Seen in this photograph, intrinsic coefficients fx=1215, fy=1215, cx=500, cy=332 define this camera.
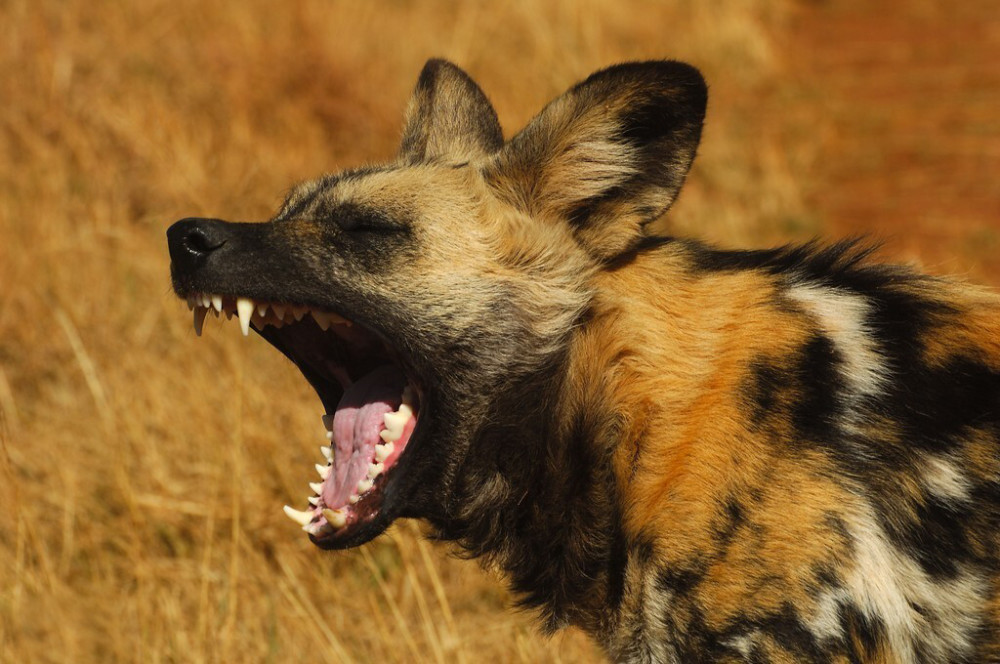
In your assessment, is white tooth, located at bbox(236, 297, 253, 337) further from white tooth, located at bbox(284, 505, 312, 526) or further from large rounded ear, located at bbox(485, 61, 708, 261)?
large rounded ear, located at bbox(485, 61, 708, 261)

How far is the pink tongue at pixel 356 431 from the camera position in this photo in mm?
2721

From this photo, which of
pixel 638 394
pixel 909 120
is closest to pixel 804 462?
pixel 638 394

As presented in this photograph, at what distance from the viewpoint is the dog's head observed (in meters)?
2.66

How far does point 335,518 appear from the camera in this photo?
262 centimetres

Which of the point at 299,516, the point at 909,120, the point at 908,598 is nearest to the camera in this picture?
the point at 908,598

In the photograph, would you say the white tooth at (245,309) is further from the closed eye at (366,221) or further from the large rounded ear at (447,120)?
the large rounded ear at (447,120)

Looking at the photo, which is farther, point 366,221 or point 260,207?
point 260,207

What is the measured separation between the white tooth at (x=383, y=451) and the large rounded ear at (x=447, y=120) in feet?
2.68

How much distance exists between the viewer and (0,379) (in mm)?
4402

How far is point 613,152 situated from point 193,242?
94 centimetres

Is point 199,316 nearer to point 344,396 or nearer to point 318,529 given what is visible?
point 344,396

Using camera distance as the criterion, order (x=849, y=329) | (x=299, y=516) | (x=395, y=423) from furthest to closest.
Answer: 1. (x=395, y=423)
2. (x=299, y=516)
3. (x=849, y=329)

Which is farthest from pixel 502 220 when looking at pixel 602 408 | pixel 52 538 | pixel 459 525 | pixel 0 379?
pixel 0 379

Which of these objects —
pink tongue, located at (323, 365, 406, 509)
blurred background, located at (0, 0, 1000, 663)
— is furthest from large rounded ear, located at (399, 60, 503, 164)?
blurred background, located at (0, 0, 1000, 663)
